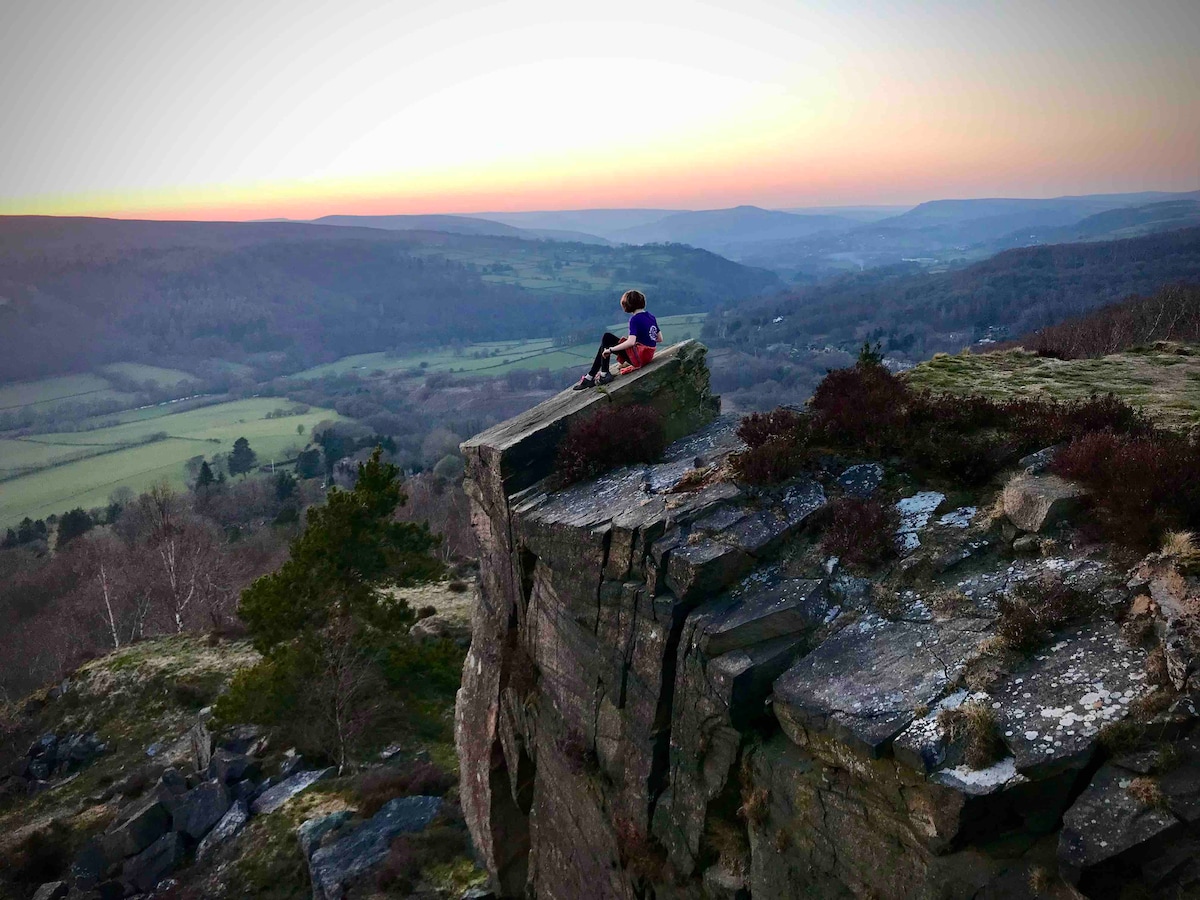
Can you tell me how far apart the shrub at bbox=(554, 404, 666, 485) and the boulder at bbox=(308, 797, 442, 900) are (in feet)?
40.8

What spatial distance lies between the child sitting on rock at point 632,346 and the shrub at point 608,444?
191 centimetres

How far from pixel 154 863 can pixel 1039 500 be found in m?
28.2

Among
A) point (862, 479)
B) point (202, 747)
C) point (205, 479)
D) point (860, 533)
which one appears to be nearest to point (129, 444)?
point (205, 479)

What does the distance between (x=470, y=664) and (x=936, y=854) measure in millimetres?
12802

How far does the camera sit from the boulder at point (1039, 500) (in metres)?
9.14

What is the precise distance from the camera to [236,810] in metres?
25.2

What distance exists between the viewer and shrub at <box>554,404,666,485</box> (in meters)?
14.4

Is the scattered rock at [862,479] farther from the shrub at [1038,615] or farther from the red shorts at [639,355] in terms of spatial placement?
the red shorts at [639,355]

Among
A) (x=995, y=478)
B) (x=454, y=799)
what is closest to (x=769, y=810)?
(x=995, y=478)

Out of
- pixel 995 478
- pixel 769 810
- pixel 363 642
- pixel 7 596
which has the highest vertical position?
pixel 995 478

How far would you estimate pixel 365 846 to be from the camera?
1980cm

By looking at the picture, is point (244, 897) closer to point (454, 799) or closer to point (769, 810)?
point (454, 799)

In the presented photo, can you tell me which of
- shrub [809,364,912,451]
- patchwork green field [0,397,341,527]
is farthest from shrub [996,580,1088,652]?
patchwork green field [0,397,341,527]

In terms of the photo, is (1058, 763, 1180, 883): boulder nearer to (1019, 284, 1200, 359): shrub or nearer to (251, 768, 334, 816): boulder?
(251, 768, 334, 816): boulder
